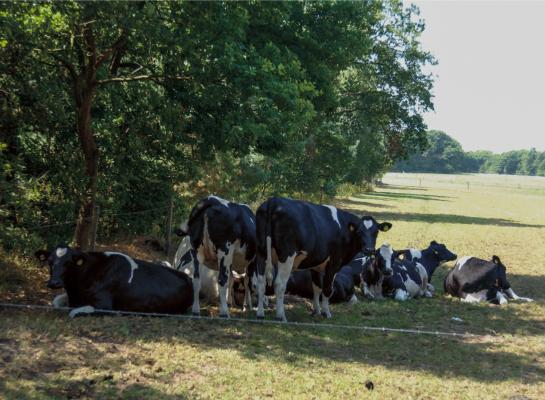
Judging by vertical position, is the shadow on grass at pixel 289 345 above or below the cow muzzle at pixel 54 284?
below

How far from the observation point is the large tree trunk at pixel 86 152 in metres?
12.4

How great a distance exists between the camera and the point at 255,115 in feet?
41.7

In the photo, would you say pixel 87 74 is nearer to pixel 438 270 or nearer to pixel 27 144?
pixel 27 144

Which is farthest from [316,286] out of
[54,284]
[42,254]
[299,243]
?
[42,254]

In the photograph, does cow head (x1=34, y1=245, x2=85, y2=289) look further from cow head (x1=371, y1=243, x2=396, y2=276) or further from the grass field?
cow head (x1=371, y1=243, x2=396, y2=276)

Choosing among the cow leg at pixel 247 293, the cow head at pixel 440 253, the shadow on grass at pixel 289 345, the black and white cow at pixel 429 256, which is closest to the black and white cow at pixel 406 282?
the black and white cow at pixel 429 256

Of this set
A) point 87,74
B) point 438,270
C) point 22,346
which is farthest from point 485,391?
point 438,270

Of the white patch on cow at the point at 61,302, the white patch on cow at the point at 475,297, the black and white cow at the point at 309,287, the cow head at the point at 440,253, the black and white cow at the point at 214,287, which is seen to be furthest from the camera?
the cow head at the point at 440,253

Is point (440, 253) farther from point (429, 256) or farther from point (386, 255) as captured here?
point (386, 255)

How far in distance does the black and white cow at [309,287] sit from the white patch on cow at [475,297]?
2645mm

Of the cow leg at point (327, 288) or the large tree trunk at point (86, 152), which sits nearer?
the cow leg at point (327, 288)

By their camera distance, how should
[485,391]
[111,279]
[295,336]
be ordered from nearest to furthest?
[485,391], [295,336], [111,279]

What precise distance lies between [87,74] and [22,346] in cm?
656

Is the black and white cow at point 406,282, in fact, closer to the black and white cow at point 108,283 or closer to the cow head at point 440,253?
the cow head at point 440,253
